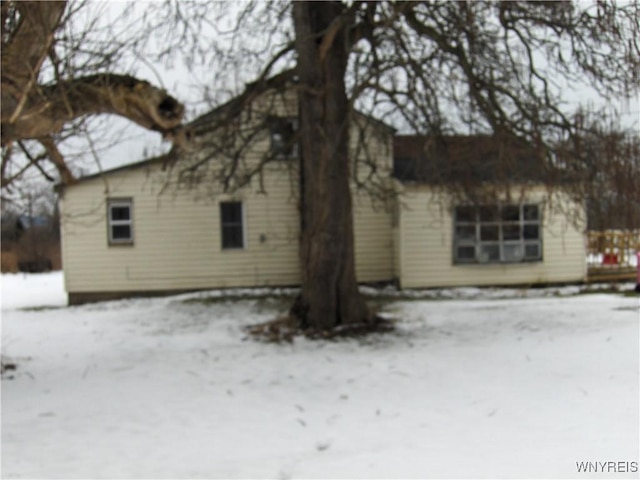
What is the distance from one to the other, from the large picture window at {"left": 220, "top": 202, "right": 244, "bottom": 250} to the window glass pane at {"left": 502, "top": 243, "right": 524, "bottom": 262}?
7.54 metres

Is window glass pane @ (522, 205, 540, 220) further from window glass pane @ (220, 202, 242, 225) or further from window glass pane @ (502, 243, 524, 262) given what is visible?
window glass pane @ (220, 202, 242, 225)

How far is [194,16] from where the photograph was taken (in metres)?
9.44

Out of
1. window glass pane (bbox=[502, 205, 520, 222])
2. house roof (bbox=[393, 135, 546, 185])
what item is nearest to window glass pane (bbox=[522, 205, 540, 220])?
window glass pane (bbox=[502, 205, 520, 222])

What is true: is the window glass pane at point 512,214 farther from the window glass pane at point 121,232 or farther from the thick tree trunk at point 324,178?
the window glass pane at point 121,232

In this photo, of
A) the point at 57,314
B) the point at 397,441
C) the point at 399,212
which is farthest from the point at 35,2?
the point at 399,212

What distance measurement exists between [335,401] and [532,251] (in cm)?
1183

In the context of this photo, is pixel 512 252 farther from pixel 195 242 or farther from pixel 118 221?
pixel 118 221

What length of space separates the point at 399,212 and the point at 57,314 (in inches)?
358

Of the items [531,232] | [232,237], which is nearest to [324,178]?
[232,237]

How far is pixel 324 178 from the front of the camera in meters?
9.08

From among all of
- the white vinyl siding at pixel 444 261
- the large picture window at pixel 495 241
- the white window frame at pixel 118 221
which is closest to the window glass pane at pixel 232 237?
the white window frame at pixel 118 221

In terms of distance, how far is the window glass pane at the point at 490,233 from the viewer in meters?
15.5

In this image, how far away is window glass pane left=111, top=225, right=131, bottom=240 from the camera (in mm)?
15727

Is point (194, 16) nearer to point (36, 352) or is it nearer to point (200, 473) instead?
point (36, 352)
